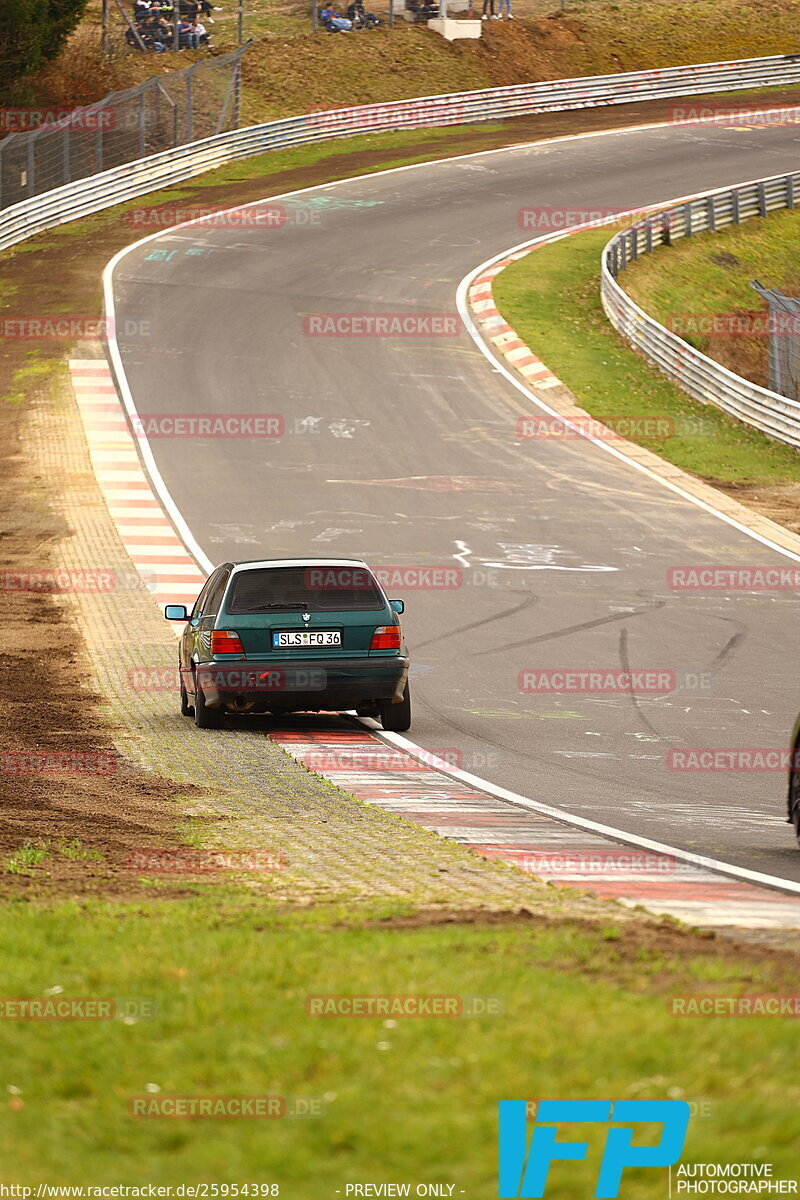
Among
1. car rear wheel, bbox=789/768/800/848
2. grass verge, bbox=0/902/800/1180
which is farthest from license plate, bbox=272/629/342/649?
grass verge, bbox=0/902/800/1180

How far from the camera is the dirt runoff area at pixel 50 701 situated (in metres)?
8.57

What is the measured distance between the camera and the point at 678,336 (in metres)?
40.7

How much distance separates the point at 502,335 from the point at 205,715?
2620 centimetres

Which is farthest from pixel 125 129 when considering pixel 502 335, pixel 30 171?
pixel 502 335

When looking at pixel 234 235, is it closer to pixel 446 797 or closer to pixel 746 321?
pixel 746 321

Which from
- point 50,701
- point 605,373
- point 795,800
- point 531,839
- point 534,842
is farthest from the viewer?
point 605,373

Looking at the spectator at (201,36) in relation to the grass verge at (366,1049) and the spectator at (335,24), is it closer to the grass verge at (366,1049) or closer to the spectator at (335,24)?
the spectator at (335,24)

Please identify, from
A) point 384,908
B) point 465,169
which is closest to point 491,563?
point 384,908

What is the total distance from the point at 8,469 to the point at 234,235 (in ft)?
64.1

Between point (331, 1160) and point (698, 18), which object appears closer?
point (331, 1160)

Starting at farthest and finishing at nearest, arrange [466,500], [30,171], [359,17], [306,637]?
[359,17]
[30,171]
[466,500]
[306,637]

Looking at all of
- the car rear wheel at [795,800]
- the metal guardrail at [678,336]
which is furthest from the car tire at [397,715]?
the metal guardrail at [678,336]

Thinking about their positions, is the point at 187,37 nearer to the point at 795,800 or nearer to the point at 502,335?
the point at 502,335

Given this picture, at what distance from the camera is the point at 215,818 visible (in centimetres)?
1005
